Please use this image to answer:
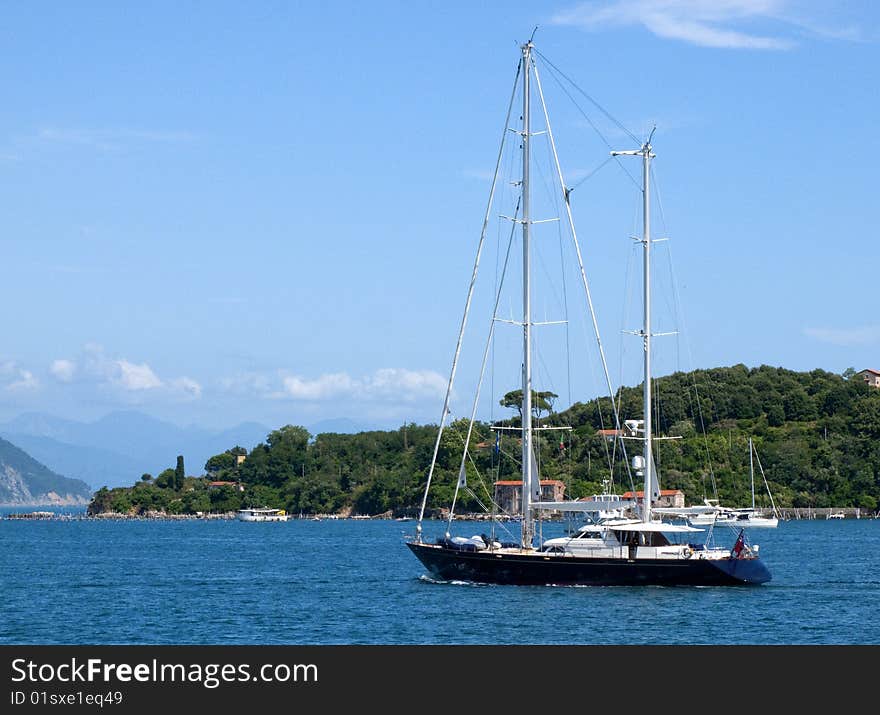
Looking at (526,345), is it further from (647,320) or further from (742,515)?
(742,515)

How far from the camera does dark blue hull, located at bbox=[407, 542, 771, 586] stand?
190ft

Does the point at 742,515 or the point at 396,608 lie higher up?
the point at 742,515

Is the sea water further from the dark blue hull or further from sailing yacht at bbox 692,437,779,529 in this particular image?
sailing yacht at bbox 692,437,779,529

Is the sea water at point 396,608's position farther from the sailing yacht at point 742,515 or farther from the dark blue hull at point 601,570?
the sailing yacht at point 742,515

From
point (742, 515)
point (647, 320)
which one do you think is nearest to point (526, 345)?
point (647, 320)

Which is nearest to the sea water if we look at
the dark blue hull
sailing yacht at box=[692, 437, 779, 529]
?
the dark blue hull

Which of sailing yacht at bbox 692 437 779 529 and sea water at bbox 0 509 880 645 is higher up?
sailing yacht at bbox 692 437 779 529

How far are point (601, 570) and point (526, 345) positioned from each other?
10.4 m

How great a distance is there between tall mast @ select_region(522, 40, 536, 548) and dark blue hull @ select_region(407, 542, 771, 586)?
1.98m

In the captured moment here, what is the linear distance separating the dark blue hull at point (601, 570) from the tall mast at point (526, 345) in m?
1.98

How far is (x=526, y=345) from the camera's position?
61.4 meters

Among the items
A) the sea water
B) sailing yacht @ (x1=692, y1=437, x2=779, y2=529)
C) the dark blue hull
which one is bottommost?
the sea water
